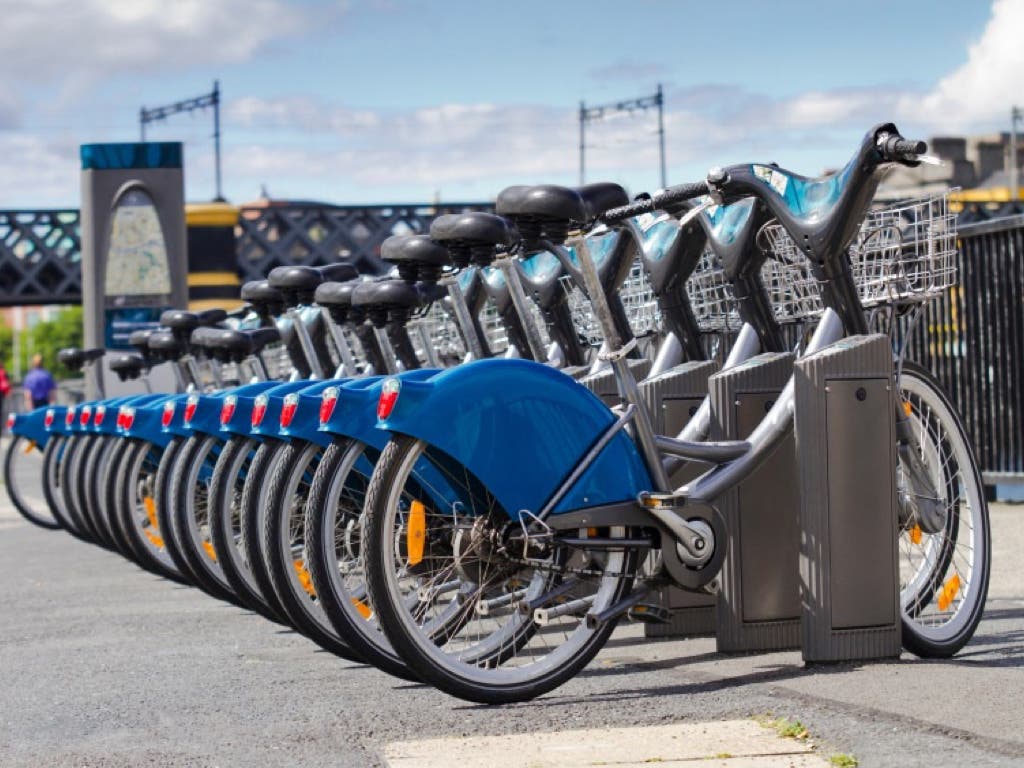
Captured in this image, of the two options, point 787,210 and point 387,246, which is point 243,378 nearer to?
point 387,246

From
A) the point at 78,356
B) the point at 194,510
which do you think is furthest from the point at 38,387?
the point at 194,510

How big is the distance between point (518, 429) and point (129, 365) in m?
7.10

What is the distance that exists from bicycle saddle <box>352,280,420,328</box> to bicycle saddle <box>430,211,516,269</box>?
2.28 feet

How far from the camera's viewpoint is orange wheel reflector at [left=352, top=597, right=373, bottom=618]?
5.62 metres

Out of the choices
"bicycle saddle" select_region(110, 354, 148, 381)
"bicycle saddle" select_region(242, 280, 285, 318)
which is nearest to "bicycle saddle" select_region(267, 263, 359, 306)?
"bicycle saddle" select_region(242, 280, 285, 318)

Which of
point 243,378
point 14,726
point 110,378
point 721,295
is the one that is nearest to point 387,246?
point 721,295

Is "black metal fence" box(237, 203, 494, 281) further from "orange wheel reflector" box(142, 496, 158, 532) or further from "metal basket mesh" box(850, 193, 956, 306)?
"metal basket mesh" box(850, 193, 956, 306)

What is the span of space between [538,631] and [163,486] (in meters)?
3.08

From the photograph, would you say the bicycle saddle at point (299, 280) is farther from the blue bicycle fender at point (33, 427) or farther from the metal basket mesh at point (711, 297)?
the blue bicycle fender at point (33, 427)

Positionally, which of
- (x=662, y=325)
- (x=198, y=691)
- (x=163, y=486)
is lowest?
(x=198, y=691)

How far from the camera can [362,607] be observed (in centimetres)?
579

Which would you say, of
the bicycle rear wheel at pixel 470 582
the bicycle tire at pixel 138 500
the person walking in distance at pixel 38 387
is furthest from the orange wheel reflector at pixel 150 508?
the person walking in distance at pixel 38 387

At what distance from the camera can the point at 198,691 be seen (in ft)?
19.8

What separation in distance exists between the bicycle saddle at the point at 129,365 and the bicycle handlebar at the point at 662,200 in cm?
639
